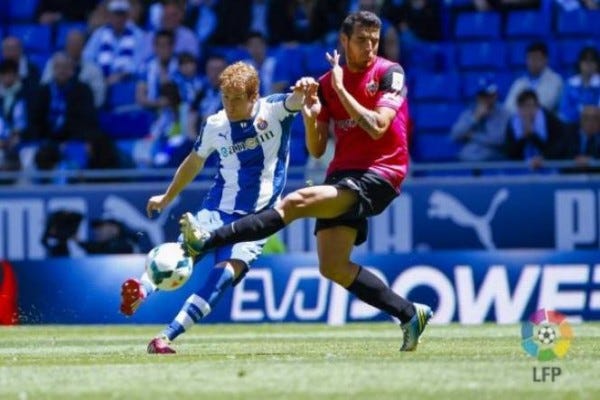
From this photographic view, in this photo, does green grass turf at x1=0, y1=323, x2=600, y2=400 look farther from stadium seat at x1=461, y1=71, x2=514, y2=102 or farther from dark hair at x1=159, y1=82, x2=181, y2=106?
stadium seat at x1=461, y1=71, x2=514, y2=102

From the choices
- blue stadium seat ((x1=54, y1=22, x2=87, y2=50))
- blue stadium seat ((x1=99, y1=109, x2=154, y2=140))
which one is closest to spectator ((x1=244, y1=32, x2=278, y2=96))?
blue stadium seat ((x1=99, y1=109, x2=154, y2=140))

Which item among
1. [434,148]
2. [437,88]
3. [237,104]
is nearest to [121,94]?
[437,88]

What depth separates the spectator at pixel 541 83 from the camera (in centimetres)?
1995

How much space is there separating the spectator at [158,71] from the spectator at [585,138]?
5197 mm

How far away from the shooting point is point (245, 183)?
12312 mm

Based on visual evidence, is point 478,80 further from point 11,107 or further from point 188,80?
point 11,107

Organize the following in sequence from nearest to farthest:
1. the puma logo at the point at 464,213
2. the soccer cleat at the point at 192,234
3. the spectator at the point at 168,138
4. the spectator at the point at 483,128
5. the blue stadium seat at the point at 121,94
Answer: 1. the soccer cleat at the point at 192,234
2. the puma logo at the point at 464,213
3. the spectator at the point at 483,128
4. the spectator at the point at 168,138
5. the blue stadium seat at the point at 121,94

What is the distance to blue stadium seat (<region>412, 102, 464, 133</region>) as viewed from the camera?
68.2 feet

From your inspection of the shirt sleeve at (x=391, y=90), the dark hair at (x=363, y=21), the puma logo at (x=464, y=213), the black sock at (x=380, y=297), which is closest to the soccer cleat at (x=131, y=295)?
the black sock at (x=380, y=297)

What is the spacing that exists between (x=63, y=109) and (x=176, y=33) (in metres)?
1.83

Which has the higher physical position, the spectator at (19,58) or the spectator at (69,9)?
the spectator at (69,9)

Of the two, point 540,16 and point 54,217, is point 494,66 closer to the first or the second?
point 540,16

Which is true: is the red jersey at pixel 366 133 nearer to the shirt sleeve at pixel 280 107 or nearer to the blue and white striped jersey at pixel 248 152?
the shirt sleeve at pixel 280 107

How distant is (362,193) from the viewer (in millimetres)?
11367
